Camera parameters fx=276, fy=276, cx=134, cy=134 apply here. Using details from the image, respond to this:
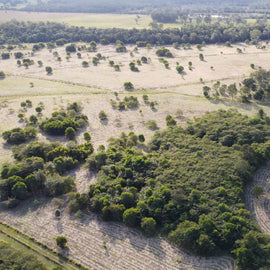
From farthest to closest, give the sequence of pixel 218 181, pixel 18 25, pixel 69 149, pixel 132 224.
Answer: pixel 18 25
pixel 69 149
pixel 218 181
pixel 132 224

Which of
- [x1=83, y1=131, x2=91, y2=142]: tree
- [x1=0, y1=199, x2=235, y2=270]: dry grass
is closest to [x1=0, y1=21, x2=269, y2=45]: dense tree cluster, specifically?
[x1=83, y1=131, x2=91, y2=142]: tree

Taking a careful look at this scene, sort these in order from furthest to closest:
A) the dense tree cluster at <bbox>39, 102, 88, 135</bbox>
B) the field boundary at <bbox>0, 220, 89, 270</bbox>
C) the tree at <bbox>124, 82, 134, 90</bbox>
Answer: the tree at <bbox>124, 82, 134, 90</bbox>
the dense tree cluster at <bbox>39, 102, 88, 135</bbox>
the field boundary at <bbox>0, 220, 89, 270</bbox>

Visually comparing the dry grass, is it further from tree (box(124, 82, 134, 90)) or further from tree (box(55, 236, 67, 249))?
tree (box(124, 82, 134, 90))

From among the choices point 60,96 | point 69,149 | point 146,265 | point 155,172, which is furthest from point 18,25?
point 146,265

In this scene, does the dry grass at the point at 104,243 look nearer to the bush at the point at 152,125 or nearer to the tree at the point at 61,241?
the tree at the point at 61,241

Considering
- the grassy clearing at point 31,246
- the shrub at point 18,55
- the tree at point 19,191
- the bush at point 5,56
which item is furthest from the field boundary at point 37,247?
the bush at point 5,56

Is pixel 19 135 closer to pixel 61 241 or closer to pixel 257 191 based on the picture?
pixel 61 241

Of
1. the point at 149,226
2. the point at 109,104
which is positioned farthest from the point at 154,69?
the point at 149,226

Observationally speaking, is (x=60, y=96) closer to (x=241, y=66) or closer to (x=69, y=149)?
(x=69, y=149)
